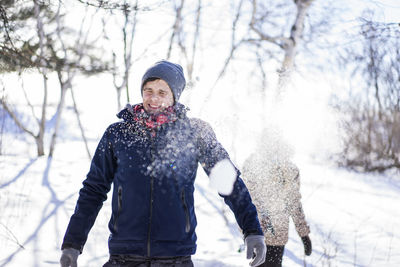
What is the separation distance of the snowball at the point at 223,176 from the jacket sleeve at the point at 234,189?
19mm

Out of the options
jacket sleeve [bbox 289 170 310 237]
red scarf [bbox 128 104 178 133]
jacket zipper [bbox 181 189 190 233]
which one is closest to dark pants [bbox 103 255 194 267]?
jacket zipper [bbox 181 189 190 233]

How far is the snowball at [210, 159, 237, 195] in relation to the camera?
5.13 ft

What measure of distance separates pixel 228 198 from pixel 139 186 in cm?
43

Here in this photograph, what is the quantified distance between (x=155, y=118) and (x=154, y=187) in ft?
1.09

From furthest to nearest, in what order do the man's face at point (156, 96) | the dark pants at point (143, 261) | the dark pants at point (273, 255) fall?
the dark pants at point (273, 255) → the man's face at point (156, 96) → the dark pants at point (143, 261)

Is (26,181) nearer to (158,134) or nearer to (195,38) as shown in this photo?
(158,134)

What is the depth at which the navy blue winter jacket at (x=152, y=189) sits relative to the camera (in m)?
1.47

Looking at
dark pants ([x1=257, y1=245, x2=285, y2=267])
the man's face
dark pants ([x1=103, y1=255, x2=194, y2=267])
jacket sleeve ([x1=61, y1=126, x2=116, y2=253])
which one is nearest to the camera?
dark pants ([x1=103, y1=255, x2=194, y2=267])

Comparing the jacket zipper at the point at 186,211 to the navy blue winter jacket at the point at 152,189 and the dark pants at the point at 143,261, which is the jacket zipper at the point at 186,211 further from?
the dark pants at the point at 143,261

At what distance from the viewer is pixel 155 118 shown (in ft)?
5.27

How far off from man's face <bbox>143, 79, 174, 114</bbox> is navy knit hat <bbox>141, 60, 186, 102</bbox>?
0.02 meters

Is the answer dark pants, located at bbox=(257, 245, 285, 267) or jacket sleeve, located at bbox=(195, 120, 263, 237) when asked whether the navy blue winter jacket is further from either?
dark pants, located at bbox=(257, 245, 285, 267)

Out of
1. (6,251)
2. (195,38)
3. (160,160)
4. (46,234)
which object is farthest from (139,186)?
(195,38)

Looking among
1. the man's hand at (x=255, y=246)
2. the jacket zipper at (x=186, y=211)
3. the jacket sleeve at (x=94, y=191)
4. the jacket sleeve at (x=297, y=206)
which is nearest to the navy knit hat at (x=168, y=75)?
the jacket sleeve at (x=94, y=191)
